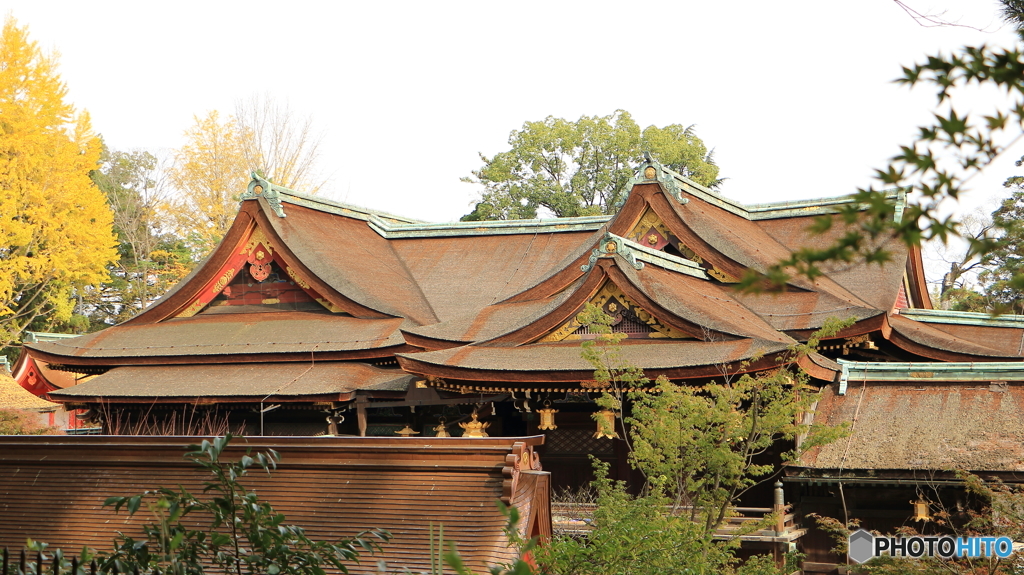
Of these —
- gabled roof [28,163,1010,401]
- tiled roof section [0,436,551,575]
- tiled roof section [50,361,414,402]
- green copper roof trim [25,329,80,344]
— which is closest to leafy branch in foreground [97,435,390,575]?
tiled roof section [0,436,551,575]

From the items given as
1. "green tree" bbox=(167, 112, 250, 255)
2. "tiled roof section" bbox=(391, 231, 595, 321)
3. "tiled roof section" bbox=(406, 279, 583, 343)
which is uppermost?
"green tree" bbox=(167, 112, 250, 255)

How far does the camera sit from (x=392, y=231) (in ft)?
70.7

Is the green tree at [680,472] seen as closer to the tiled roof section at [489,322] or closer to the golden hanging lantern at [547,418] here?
the golden hanging lantern at [547,418]

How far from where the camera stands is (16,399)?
2564cm

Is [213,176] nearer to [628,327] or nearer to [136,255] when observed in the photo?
[136,255]

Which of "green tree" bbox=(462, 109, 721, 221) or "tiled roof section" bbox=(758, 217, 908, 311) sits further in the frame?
"green tree" bbox=(462, 109, 721, 221)

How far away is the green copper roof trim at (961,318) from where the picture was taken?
55.4ft

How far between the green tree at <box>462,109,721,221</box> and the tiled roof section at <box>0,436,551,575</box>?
30.2 metres

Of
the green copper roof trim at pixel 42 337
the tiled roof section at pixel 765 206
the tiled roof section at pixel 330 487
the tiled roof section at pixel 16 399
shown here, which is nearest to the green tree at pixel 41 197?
the tiled roof section at pixel 16 399

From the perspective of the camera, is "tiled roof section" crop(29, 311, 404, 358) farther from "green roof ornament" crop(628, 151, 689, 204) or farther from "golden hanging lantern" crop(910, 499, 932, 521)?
"golden hanging lantern" crop(910, 499, 932, 521)

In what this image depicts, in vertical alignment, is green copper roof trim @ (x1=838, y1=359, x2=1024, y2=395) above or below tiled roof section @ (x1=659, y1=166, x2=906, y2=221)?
below

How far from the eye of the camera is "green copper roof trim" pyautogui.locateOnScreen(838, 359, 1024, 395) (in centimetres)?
1348

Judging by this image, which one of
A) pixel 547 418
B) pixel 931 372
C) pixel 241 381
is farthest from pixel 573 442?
pixel 241 381

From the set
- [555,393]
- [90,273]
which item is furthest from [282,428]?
[90,273]
